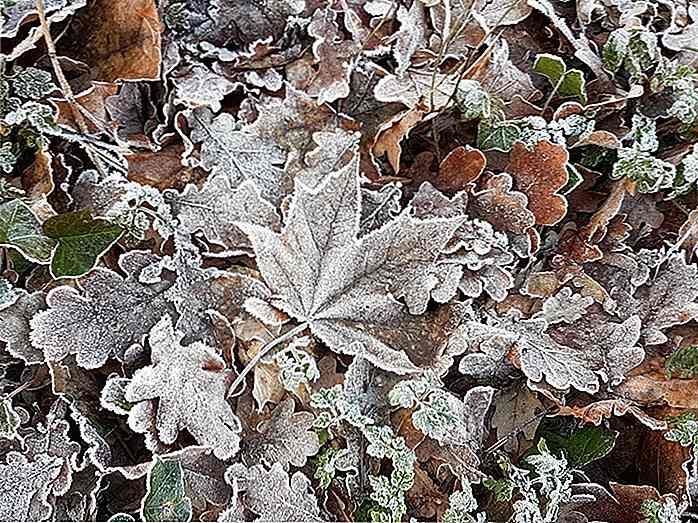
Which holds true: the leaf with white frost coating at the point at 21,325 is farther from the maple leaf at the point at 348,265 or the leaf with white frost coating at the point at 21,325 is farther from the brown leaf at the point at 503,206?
the brown leaf at the point at 503,206

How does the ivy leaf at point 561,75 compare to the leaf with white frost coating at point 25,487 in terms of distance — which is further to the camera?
the ivy leaf at point 561,75

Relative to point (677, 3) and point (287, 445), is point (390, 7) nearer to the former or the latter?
point (677, 3)

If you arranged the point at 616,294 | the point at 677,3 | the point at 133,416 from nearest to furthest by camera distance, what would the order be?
the point at 133,416, the point at 616,294, the point at 677,3

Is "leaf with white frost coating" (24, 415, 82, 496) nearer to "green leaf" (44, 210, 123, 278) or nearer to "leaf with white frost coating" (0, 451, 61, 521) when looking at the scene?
"leaf with white frost coating" (0, 451, 61, 521)

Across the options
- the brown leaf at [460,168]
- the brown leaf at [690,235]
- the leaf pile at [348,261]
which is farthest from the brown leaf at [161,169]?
the brown leaf at [690,235]

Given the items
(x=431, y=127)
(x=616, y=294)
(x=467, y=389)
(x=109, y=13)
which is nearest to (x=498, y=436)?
(x=467, y=389)

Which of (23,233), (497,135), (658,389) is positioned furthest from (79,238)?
(658,389)

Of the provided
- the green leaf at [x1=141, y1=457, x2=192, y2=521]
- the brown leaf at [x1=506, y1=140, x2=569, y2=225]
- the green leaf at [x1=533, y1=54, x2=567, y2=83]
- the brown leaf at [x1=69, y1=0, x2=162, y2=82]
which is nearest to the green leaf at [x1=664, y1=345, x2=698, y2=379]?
the brown leaf at [x1=506, y1=140, x2=569, y2=225]
